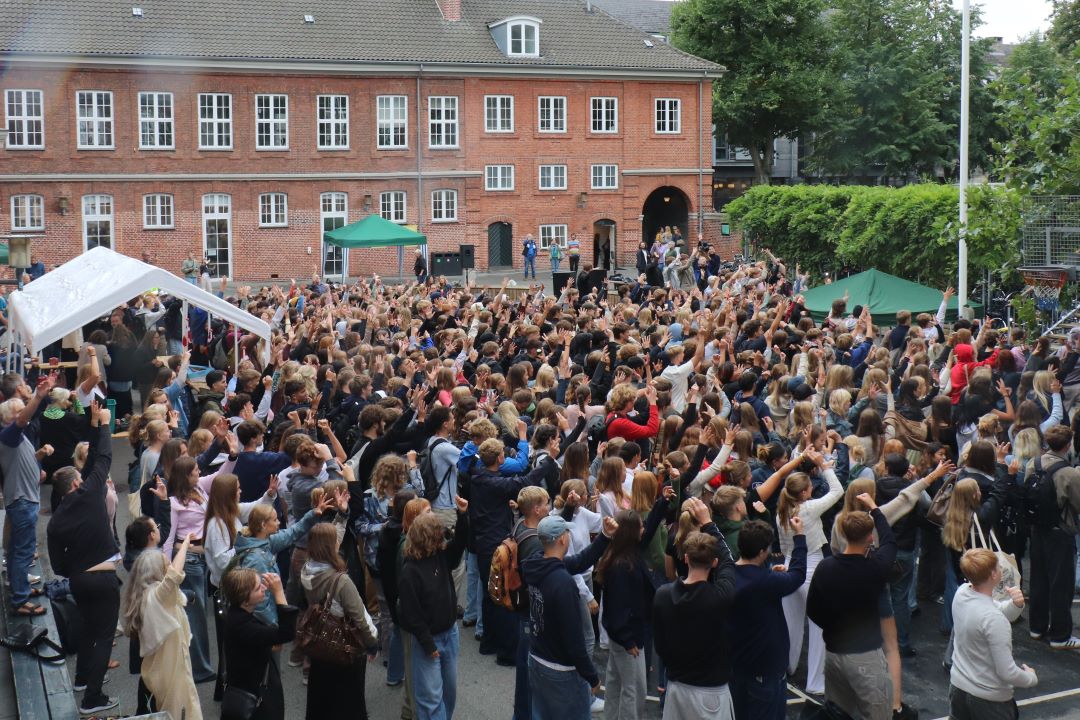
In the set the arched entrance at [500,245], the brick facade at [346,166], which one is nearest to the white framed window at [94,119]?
the brick facade at [346,166]

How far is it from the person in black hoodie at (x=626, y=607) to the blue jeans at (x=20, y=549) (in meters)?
5.32

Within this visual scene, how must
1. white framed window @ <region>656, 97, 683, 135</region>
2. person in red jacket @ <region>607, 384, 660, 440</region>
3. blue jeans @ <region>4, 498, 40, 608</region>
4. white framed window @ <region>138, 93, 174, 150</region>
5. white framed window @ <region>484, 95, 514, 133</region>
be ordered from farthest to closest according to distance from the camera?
white framed window @ <region>656, 97, 683, 135</region>
white framed window @ <region>484, 95, 514, 133</region>
white framed window @ <region>138, 93, 174, 150</region>
person in red jacket @ <region>607, 384, 660, 440</region>
blue jeans @ <region>4, 498, 40, 608</region>

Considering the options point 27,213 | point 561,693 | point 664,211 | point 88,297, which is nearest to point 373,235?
point 27,213

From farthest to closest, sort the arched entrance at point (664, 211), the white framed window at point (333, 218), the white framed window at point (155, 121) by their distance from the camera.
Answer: the arched entrance at point (664, 211)
the white framed window at point (333, 218)
the white framed window at point (155, 121)

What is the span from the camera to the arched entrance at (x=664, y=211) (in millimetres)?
49125

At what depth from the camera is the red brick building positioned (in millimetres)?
39312

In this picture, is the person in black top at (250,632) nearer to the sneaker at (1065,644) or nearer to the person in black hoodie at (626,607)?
the person in black hoodie at (626,607)

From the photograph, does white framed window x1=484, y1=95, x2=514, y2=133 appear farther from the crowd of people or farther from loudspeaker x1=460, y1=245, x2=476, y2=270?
the crowd of people

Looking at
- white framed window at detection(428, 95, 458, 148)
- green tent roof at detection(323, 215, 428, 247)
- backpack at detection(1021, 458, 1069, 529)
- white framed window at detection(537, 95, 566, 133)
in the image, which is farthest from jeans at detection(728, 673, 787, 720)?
white framed window at detection(537, 95, 566, 133)

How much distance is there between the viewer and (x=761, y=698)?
725 cm

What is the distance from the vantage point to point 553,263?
43969 millimetres

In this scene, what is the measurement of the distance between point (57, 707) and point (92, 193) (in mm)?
34356

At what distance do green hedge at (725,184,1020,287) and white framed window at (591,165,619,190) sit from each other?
7.25 meters

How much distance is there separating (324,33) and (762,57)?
764 inches
